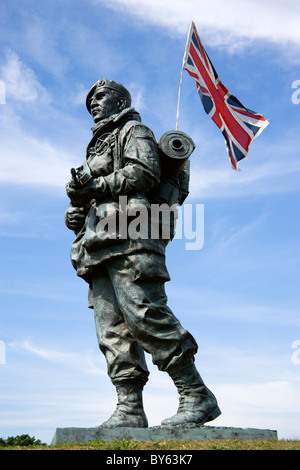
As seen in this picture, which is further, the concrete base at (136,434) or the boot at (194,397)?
the boot at (194,397)

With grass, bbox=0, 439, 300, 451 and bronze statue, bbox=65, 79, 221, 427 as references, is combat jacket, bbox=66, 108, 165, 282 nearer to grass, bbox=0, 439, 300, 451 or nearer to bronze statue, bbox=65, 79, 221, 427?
bronze statue, bbox=65, 79, 221, 427

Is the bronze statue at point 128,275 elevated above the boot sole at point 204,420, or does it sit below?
above

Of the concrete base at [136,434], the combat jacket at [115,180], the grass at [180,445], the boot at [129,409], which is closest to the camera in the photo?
the grass at [180,445]

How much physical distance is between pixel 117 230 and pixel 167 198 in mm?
782

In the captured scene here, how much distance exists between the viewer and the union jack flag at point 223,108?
8.30 meters

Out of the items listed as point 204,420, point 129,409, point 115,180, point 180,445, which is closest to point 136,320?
point 129,409

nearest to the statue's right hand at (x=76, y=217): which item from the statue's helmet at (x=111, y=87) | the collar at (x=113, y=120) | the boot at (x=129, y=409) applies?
the collar at (x=113, y=120)

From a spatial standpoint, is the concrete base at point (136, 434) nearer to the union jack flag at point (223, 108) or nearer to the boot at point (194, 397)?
the boot at point (194, 397)

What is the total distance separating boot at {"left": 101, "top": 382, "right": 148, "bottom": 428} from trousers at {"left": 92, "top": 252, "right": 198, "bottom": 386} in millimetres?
99

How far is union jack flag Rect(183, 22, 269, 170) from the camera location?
27.2 ft

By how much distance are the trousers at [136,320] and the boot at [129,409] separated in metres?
0.10

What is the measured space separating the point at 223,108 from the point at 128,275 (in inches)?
135

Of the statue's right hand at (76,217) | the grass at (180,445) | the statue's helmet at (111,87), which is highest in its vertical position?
the statue's helmet at (111,87)
